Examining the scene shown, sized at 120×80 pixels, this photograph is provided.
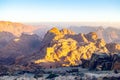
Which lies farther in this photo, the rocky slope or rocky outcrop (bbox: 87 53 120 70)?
the rocky slope

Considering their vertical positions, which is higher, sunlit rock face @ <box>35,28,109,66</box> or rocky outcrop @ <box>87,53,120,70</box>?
rocky outcrop @ <box>87,53,120,70</box>

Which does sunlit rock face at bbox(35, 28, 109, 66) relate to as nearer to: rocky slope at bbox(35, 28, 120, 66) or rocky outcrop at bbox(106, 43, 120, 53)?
rocky slope at bbox(35, 28, 120, 66)

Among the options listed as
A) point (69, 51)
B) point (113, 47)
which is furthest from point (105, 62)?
point (113, 47)

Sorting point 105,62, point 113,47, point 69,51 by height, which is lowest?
point 69,51

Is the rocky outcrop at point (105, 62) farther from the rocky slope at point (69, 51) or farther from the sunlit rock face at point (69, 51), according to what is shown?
the sunlit rock face at point (69, 51)

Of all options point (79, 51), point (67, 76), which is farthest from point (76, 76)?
point (79, 51)

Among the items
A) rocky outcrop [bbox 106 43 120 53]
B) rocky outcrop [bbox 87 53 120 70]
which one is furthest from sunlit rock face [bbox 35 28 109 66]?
rocky outcrop [bbox 87 53 120 70]

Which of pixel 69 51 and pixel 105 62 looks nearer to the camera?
pixel 105 62

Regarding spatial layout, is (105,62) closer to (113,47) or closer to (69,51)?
(69,51)

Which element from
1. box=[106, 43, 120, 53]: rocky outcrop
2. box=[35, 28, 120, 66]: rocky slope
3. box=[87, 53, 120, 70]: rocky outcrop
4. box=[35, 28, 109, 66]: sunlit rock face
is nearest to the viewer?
box=[87, 53, 120, 70]: rocky outcrop

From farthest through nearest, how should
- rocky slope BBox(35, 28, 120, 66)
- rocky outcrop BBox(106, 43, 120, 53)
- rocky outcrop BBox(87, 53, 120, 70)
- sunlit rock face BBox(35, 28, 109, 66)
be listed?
rocky outcrop BBox(106, 43, 120, 53) < sunlit rock face BBox(35, 28, 109, 66) < rocky slope BBox(35, 28, 120, 66) < rocky outcrop BBox(87, 53, 120, 70)

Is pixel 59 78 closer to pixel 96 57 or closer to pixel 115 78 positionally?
pixel 115 78

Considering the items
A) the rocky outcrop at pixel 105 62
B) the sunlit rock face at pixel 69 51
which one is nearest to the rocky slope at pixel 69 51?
the sunlit rock face at pixel 69 51
